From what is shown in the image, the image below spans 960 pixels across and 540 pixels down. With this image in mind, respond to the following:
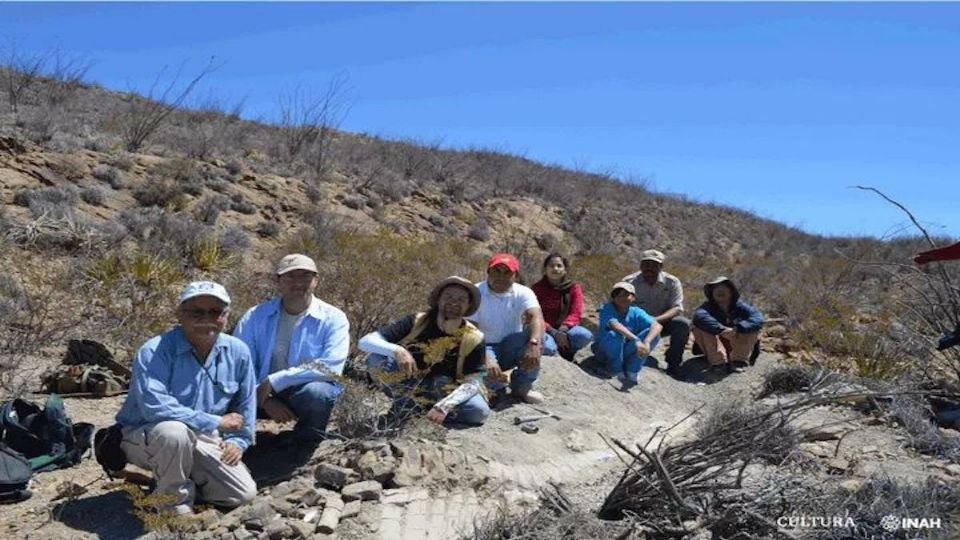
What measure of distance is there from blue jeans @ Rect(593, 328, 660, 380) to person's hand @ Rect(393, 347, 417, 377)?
3.02m

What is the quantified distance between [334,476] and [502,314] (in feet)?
8.24

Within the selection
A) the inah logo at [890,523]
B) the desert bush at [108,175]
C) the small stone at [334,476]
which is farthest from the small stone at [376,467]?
the desert bush at [108,175]

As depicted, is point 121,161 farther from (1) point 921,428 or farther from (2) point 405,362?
(1) point 921,428

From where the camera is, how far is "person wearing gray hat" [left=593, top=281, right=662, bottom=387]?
810cm

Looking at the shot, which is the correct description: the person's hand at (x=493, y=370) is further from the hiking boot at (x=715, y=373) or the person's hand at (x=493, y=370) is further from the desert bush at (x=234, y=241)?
the desert bush at (x=234, y=241)

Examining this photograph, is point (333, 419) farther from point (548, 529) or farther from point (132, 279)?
point (132, 279)

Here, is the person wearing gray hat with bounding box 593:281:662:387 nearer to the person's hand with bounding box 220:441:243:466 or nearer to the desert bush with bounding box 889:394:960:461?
the desert bush with bounding box 889:394:960:461

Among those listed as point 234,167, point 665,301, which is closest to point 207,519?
point 665,301

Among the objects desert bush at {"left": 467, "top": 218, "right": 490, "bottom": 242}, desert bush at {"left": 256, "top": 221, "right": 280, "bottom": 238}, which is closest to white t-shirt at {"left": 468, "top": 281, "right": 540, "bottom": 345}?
desert bush at {"left": 256, "top": 221, "right": 280, "bottom": 238}

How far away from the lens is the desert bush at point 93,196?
1185 centimetres

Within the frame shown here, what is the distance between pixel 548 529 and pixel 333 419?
1.96m

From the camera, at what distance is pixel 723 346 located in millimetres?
A: 9172

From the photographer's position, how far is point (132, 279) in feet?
28.1

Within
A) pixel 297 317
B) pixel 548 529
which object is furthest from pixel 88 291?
pixel 548 529
